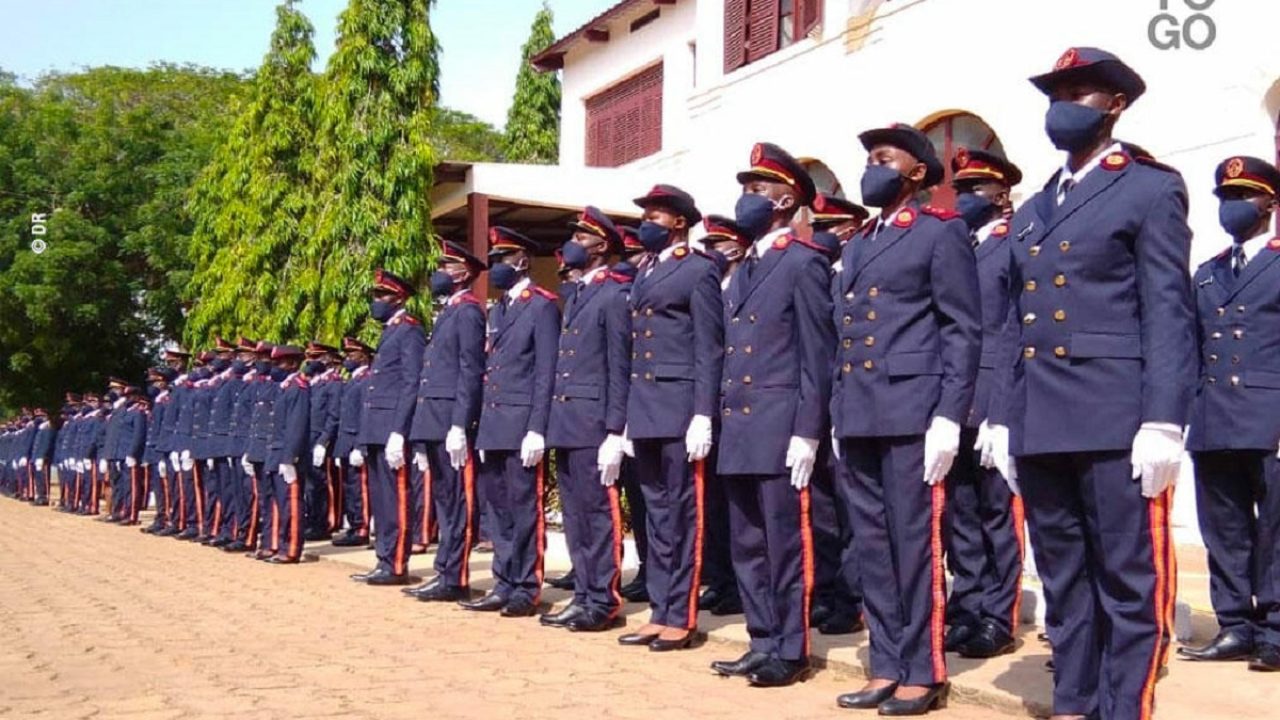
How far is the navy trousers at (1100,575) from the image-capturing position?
4.45 metres

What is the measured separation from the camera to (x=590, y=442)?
25.5 ft

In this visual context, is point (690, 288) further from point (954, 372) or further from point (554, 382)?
point (954, 372)

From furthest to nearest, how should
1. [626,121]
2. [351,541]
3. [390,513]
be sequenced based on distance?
[626,121] < [351,541] < [390,513]

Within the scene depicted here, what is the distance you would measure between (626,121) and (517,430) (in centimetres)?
1426

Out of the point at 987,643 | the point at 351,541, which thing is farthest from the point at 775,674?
the point at 351,541

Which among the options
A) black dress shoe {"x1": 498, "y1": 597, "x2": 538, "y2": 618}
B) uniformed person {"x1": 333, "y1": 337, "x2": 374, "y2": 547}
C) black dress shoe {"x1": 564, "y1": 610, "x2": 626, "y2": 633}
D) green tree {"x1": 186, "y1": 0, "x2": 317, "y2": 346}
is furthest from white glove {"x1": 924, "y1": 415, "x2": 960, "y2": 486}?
green tree {"x1": 186, "y1": 0, "x2": 317, "y2": 346}

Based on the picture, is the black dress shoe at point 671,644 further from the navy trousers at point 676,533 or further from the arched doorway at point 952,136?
the arched doorway at point 952,136

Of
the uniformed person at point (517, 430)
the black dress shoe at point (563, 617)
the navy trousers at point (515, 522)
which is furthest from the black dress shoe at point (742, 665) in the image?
the navy trousers at point (515, 522)

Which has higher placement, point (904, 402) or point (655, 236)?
point (655, 236)

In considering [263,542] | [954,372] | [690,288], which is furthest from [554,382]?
[263,542]

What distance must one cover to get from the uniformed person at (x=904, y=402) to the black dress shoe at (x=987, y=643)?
0.83 meters

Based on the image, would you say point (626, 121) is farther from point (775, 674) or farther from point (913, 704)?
point (913, 704)

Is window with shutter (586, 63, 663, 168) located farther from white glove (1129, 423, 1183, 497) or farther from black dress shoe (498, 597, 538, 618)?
white glove (1129, 423, 1183, 497)

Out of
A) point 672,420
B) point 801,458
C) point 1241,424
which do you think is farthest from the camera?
point 672,420
